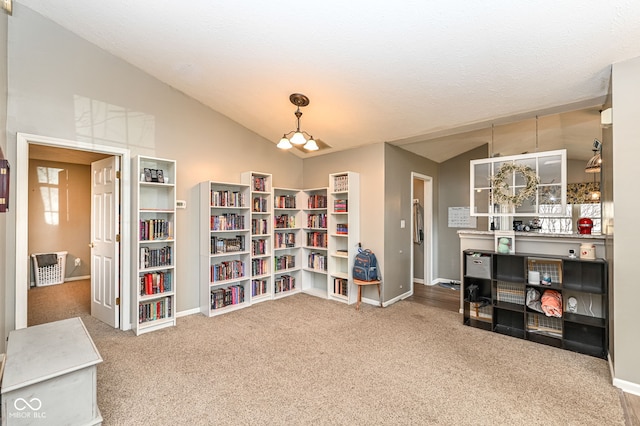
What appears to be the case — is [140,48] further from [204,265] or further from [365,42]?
[204,265]

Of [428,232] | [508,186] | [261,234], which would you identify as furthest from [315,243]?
[508,186]

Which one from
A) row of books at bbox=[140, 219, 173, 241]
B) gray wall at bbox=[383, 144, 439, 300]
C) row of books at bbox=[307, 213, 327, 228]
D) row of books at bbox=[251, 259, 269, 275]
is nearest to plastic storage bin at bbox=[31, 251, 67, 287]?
row of books at bbox=[140, 219, 173, 241]

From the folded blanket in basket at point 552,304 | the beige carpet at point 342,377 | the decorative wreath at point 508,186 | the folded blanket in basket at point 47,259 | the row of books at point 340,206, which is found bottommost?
the beige carpet at point 342,377

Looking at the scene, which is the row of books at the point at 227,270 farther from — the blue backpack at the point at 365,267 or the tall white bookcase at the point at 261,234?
the blue backpack at the point at 365,267

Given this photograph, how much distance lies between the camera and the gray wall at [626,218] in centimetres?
233

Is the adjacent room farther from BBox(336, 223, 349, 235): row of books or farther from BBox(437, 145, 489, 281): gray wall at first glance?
BBox(437, 145, 489, 281): gray wall

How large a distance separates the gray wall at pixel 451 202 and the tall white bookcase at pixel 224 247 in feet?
12.8

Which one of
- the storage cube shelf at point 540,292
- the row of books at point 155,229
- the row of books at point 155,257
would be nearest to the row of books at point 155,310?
the row of books at point 155,257

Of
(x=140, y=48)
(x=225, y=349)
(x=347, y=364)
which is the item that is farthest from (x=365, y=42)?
(x=225, y=349)

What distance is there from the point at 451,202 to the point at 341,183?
2.59m

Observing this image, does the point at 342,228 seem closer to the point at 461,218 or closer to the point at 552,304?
the point at 461,218

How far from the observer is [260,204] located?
4707mm

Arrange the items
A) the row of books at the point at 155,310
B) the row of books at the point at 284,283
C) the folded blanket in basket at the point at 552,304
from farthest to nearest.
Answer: the row of books at the point at 284,283, the row of books at the point at 155,310, the folded blanket in basket at the point at 552,304

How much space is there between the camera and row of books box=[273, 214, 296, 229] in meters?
4.98
